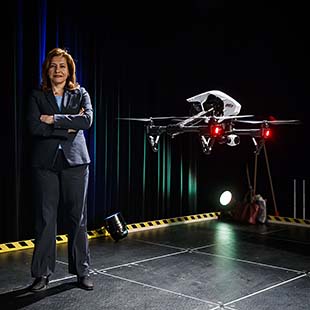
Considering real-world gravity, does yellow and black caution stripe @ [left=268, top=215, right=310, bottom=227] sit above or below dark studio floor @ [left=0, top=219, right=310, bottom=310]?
above

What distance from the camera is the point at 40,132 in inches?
131

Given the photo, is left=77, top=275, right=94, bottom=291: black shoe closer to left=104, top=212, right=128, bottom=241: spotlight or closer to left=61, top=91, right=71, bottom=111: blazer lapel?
left=61, top=91, right=71, bottom=111: blazer lapel

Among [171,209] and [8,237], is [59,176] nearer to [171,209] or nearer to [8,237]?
[8,237]

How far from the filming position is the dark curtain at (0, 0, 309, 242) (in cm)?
494

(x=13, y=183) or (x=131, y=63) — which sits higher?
(x=131, y=63)

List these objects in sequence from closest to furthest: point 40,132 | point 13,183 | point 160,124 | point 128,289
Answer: point 40,132 → point 128,289 → point 13,183 → point 160,124

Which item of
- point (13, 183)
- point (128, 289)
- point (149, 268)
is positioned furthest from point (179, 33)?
point (128, 289)

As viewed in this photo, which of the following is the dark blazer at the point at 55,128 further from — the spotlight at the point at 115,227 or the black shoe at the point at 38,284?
the spotlight at the point at 115,227

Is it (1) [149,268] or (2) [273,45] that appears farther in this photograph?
(2) [273,45]

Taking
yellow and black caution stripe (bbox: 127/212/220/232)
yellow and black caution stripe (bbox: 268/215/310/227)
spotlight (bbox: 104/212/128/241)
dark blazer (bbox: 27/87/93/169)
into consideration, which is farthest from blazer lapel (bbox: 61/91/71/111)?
yellow and black caution stripe (bbox: 268/215/310/227)

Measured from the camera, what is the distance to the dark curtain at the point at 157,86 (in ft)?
16.2

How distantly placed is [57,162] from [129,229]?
2817 millimetres

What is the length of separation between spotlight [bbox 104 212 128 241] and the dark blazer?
82.8 inches

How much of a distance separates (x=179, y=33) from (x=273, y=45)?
1319 mm
